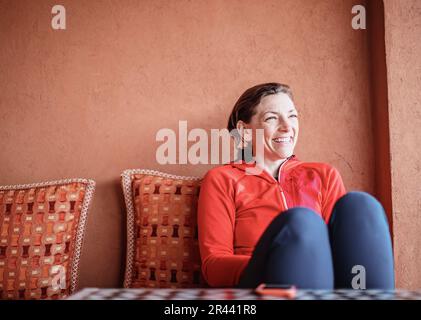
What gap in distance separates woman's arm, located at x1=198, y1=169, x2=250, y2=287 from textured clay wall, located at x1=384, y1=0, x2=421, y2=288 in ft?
2.35

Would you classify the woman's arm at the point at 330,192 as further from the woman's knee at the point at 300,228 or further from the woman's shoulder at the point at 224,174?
the woman's knee at the point at 300,228

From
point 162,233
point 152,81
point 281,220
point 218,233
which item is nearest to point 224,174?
point 218,233

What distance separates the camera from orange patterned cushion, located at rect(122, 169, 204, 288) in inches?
56.3

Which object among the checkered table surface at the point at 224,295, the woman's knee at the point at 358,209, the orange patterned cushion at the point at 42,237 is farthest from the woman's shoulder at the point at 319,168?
the orange patterned cushion at the point at 42,237

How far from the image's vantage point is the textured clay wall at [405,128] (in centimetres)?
150

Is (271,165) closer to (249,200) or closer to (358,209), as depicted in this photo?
(249,200)

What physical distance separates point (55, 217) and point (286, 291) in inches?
45.1

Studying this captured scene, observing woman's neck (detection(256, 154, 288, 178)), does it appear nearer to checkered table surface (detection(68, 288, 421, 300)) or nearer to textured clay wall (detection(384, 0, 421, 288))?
textured clay wall (detection(384, 0, 421, 288))

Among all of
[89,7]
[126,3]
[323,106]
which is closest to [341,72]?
[323,106]

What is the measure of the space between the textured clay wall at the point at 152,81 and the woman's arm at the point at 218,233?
0.39 meters

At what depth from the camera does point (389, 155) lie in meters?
1.54

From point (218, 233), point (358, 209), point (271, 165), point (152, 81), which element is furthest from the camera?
point (152, 81)

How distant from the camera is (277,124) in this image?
4.52 ft

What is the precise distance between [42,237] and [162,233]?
1.52 ft
